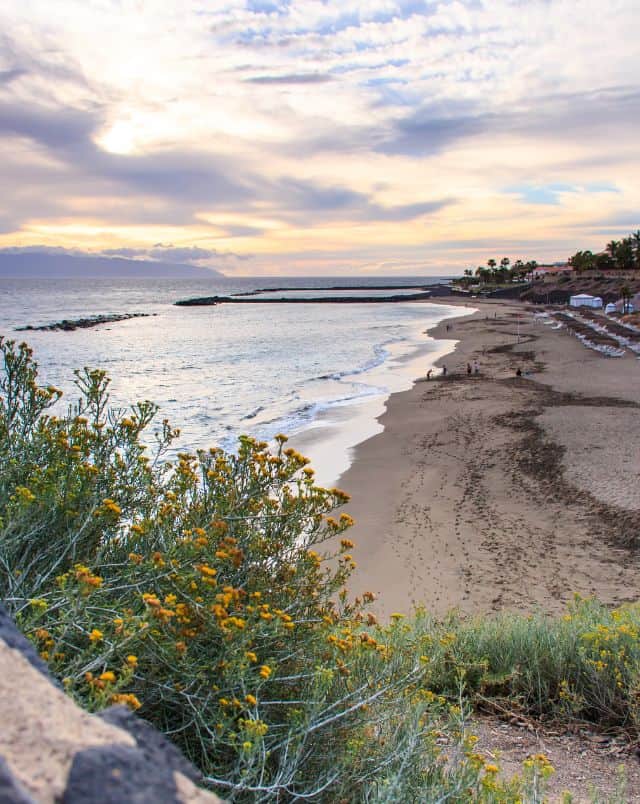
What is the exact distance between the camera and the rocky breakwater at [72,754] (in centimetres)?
120

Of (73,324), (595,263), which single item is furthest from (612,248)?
(73,324)

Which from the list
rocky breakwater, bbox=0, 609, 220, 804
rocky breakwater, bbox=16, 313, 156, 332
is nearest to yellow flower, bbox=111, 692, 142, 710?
rocky breakwater, bbox=0, 609, 220, 804

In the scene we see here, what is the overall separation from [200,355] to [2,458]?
4018cm

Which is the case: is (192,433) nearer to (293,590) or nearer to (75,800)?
(293,590)

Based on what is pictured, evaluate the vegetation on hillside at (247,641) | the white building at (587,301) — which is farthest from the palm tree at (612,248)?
the vegetation on hillside at (247,641)

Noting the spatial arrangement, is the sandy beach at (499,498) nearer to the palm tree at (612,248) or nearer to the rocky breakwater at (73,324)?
the rocky breakwater at (73,324)

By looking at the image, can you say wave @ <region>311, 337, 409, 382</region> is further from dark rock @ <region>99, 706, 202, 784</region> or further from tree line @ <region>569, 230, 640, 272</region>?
tree line @ <region>569, 230, 640, 272</region>

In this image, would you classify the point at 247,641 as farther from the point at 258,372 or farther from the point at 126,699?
the point at 258,372

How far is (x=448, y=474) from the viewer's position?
14977mm

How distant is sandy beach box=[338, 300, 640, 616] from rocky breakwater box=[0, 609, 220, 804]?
7.49m

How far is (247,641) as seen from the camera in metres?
2.71

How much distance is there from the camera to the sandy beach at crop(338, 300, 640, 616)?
30.9 feet

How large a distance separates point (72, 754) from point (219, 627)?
1509 mm

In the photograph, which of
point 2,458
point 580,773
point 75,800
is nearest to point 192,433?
point 2,458
